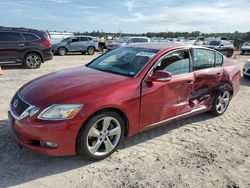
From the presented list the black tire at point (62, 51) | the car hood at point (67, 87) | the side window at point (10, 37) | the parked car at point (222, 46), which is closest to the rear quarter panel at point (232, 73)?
the car hood at point (67, 87)

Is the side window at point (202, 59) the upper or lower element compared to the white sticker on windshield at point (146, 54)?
lower

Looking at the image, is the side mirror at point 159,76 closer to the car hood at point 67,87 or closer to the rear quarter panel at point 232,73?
the car hood at point 67,87

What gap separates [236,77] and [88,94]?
4.06 m

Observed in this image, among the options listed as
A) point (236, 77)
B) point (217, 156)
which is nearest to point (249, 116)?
point (236, 77)

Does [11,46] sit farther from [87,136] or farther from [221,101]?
[87,136]

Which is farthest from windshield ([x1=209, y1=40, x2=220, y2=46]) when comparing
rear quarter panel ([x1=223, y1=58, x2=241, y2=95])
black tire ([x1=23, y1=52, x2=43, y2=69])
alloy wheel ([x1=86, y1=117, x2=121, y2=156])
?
alloy wheel ([x1=86, y1=117, x2=121, y2=156])

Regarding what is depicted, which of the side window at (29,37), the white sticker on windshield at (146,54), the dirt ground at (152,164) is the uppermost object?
the white sticker on windshield at (146,54)

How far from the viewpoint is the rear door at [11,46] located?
11.5 m

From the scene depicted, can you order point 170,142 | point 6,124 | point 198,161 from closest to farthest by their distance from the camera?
1. point 198,161
2. point 170,142
3. point 6,124

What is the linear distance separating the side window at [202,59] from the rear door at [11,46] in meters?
8.99

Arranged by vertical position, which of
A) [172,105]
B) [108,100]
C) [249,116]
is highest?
[108,100]

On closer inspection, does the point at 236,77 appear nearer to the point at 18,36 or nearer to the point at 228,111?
the point at 228,111

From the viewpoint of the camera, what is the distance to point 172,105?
4.51 meters

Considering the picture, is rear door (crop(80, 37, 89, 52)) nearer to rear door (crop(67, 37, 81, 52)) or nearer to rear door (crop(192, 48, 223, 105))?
rear door (crop(67, 37, 81, 52))
